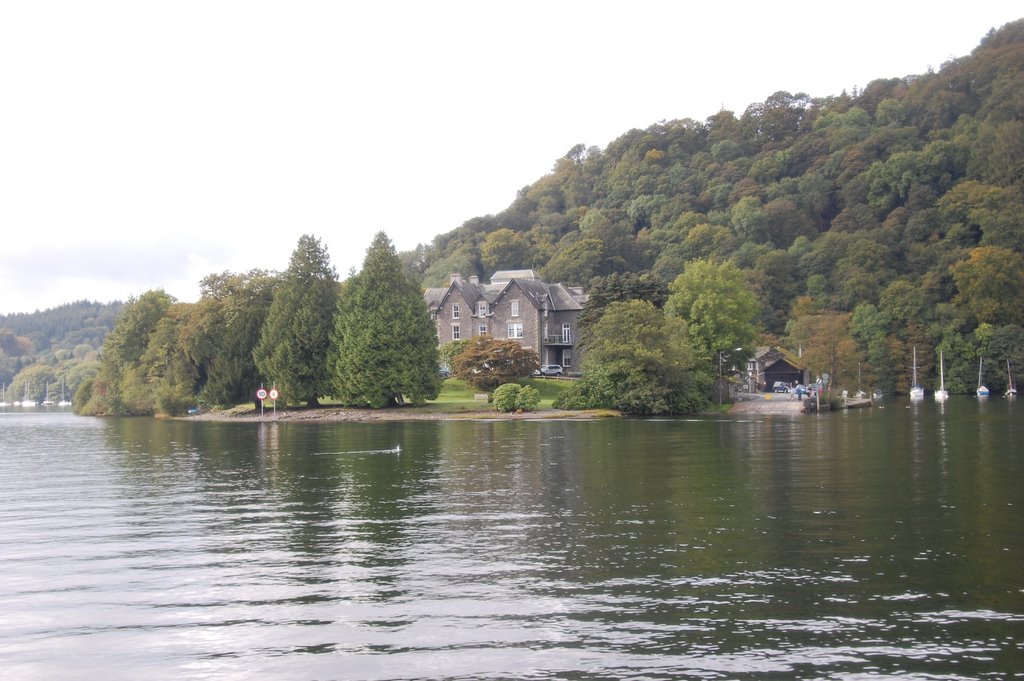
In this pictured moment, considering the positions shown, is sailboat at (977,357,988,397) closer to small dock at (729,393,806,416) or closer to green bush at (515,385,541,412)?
small dock at (729,393,806,416)

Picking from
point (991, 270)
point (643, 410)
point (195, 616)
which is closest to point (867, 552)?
point (195, 616)

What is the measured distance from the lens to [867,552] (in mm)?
17672

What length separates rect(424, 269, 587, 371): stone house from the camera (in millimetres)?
99875

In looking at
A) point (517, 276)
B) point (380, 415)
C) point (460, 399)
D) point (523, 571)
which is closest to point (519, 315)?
point (517, 276)

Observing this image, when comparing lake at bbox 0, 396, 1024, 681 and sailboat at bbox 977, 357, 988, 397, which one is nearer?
lake at bbox 0, 396, 1024, 681

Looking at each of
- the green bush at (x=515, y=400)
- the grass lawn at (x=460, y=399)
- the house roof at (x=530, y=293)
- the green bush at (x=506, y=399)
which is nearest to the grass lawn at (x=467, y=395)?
the grass lawn at (x=460, y=399)

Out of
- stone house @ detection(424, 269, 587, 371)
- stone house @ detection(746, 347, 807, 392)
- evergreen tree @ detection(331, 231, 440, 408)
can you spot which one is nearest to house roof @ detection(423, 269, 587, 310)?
stone house @ detection(424, 269, 587, 371)

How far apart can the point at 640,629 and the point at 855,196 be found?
152m

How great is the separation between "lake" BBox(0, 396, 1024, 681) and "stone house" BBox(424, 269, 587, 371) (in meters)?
65.2

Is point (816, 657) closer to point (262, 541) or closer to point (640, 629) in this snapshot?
point (640, 629)

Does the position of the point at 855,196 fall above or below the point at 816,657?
above

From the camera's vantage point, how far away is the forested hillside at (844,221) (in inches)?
4537

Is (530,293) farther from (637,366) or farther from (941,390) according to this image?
(941,390)

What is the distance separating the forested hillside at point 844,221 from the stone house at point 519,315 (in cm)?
2709
